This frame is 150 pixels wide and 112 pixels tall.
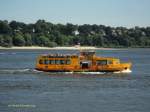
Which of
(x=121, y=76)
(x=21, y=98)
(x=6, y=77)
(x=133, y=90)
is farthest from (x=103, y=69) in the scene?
(x=21, y=98)

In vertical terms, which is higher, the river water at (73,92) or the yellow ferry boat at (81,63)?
the yellow ferry boat at (81,63)

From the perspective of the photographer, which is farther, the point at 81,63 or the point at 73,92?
the point at 81,63

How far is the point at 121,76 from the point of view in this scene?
87.1 meters

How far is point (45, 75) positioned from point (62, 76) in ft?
9.88

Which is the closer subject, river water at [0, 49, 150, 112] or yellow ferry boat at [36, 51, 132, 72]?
river water at [0, 49, 150, 112]

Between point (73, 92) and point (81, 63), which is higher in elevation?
point (81, 63)

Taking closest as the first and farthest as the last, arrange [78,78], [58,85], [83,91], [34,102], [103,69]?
[34,102], [83,91], [58,85], [78,78], [103,69]

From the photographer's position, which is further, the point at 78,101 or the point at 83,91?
the point at 83,91

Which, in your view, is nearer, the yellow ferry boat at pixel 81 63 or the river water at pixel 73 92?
the river water at pixel 73 92

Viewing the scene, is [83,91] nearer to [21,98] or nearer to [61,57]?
[21,98]

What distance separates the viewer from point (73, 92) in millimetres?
65750

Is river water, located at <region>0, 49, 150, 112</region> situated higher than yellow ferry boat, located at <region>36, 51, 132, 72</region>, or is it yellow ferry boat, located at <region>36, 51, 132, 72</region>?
yellow ferry boat, located at <region>36, 51, 132, 72</region>

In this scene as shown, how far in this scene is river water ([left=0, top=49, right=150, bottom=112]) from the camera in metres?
54.0

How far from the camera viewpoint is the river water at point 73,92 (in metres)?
54.0
